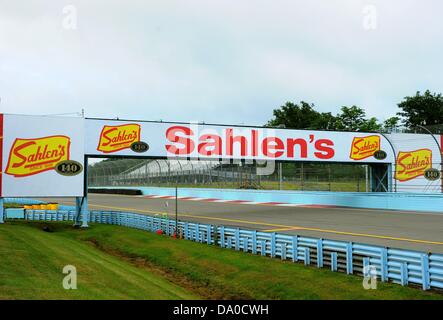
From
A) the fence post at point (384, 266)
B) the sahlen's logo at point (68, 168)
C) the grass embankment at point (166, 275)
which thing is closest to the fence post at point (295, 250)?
the grass embankment at point (166, 275)

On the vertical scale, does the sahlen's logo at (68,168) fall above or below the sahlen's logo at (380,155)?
below

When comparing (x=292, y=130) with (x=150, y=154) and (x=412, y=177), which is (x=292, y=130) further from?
(x=412, y=177)

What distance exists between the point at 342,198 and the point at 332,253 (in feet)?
86.7

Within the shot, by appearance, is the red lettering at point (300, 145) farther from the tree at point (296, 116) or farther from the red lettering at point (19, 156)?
the tree at point (296, 116)

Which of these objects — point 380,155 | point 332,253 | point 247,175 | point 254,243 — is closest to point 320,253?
point 332,253

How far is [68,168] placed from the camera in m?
28.0

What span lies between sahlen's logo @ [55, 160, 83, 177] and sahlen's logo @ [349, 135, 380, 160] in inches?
799

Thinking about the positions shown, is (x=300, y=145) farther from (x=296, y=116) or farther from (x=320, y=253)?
(x=296, y=116)

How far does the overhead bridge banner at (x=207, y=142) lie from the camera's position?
2934 centimetres

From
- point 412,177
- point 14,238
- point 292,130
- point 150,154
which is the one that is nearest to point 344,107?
point 412,177

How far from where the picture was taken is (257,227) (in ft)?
81.3

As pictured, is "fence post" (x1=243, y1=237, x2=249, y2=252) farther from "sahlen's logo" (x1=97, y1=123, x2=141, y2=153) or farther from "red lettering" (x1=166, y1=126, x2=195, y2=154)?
"sahlen's logo" (x1=97, y1=123, x2=141, y2=153)

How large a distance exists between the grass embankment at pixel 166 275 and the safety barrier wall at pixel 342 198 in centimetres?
2021

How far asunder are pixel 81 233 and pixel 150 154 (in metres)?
6.34
